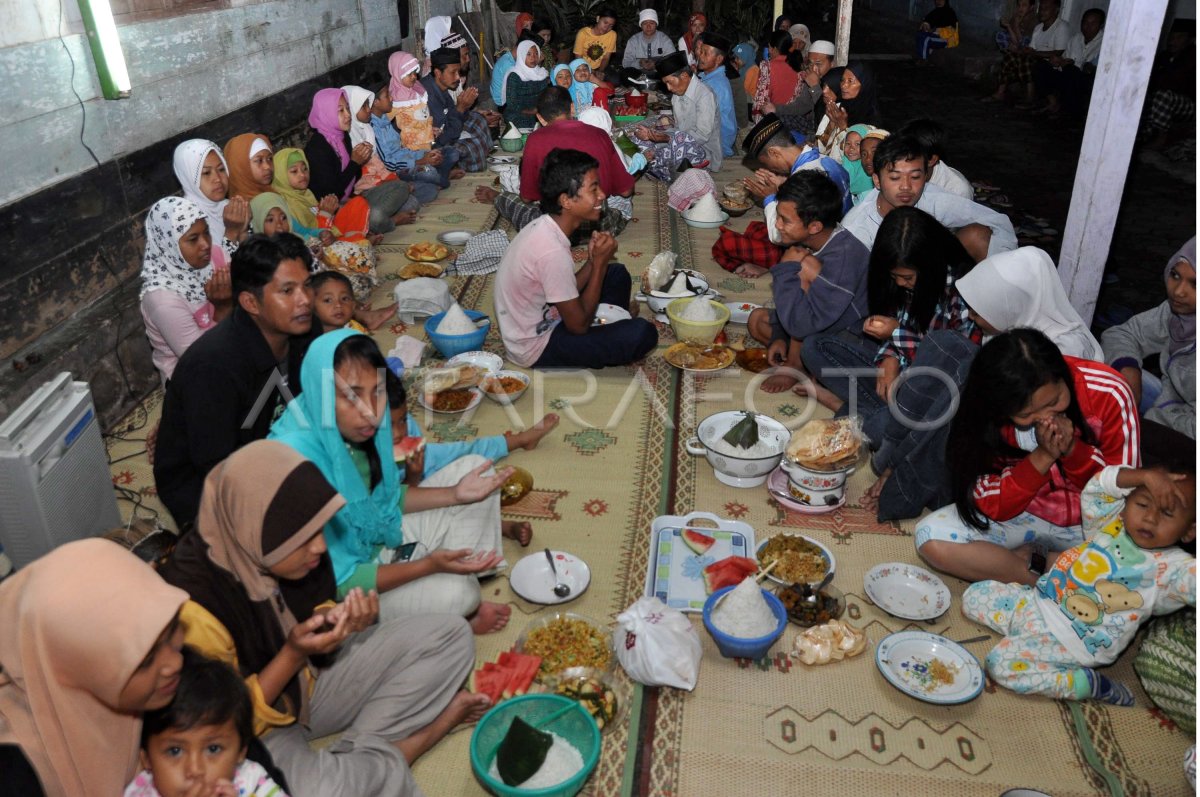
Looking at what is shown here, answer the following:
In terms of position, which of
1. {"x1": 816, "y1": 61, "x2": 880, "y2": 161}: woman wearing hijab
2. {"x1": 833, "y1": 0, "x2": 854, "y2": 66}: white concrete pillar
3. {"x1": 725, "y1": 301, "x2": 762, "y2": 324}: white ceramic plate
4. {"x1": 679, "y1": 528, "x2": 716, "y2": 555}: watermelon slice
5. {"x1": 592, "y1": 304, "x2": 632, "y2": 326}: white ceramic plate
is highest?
{"x1": 833, "y1": 0, "x2": 854, "y2": 66}: white concrete pillar

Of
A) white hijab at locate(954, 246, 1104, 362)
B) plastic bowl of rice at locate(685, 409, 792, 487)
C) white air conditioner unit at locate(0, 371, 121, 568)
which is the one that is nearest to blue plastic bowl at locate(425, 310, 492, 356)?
plastic bowl of rice at locate(685, 409, 792, 487)

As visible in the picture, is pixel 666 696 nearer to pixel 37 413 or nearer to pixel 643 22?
pixel 37 413

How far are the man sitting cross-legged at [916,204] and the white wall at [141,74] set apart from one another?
11.9 feet

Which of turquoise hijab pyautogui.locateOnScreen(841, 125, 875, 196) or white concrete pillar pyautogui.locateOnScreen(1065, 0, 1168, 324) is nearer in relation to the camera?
white concrete pillar pyautogui.locateOnScreen(1065, 0, 1168, 324)

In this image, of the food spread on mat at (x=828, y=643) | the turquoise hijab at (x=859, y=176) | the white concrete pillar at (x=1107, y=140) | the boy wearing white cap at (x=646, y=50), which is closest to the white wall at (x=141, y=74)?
the food spread on mat at (x=828, y=643)

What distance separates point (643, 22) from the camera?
37.6ft

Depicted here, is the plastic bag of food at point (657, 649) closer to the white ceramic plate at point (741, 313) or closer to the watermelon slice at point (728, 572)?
the watermelon slice at point (728, 572)

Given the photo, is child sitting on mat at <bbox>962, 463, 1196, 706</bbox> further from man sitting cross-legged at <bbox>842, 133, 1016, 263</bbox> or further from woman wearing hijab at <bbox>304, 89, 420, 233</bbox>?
woman wearing hijab at <bbox>304, 89, 420, 233</bbox>

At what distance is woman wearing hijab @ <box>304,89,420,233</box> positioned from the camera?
20.4ft

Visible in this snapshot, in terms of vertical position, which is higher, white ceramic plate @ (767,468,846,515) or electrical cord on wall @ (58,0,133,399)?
electrical cord on wall @ (58,0,133,399)

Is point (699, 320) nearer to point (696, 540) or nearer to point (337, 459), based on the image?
point (696, 540)

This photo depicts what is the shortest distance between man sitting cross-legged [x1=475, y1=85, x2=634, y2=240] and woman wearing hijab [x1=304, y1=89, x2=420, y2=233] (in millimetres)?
757

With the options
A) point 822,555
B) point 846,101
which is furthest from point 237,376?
point 846,101

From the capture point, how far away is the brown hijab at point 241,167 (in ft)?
16.6
